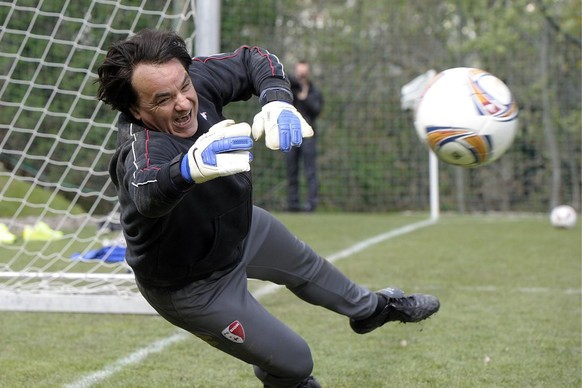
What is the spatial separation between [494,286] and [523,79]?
7.58 meters

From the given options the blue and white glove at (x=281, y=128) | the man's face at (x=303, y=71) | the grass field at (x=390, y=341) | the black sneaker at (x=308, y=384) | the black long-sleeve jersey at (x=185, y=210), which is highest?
the man's face at (x=303, y=71)

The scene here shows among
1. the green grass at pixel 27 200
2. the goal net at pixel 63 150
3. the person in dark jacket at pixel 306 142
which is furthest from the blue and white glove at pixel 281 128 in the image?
the person in dark jacket at pixel 306 142

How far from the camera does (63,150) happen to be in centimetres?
1129

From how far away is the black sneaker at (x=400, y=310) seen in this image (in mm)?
3896

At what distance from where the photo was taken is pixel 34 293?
19.2 feet

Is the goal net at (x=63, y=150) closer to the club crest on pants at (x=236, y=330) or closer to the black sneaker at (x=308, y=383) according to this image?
the black sneaker at (x=308, y=383)

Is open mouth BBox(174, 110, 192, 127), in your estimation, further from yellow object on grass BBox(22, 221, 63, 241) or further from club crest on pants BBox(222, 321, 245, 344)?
yellow object on grass BBox(22, 221, 63, 241)

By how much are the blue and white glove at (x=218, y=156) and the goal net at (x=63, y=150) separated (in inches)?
128

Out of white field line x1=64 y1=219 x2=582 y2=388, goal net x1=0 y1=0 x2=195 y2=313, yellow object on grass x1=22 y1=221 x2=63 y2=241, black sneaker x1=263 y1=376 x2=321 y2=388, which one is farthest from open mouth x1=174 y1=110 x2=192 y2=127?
yellow object on grass x1=22 y1=221 x2=63 y2=241

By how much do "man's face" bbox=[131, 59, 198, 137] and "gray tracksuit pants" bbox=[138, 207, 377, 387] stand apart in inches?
24.6

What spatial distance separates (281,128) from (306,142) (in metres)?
10.1

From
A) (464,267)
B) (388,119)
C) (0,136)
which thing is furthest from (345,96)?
(464,267)

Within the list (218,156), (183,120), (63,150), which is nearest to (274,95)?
(183,120)

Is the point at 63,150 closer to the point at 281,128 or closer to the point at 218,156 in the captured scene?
the point at 281,128
